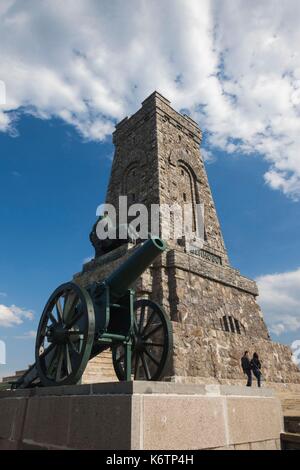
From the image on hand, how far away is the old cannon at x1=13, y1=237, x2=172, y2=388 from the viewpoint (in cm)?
423

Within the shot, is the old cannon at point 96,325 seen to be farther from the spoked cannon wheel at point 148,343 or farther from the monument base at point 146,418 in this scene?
the monument base at point 146,418

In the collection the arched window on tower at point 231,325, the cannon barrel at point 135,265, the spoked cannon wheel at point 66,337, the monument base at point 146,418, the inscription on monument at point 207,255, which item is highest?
the inscription on monument at point 207,255

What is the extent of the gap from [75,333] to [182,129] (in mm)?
16724

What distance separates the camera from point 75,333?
422cm

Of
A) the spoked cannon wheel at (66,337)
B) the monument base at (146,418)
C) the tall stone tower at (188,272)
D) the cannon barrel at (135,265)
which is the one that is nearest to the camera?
the monument base at (146,418)

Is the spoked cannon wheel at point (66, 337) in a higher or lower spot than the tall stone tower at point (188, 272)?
lower

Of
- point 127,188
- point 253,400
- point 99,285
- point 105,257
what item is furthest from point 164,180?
point 253,400

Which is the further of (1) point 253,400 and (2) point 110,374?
(2) point 110,374

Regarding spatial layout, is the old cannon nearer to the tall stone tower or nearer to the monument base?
the monument base

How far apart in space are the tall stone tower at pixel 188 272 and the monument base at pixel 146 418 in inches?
180

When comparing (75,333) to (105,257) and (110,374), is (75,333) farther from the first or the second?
(105,257)

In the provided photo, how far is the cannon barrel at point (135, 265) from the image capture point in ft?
14.7

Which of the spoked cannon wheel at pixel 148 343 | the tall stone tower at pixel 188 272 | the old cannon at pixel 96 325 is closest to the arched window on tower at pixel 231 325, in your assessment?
the tall stone tower at pixel 188 272

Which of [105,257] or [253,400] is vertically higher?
[105,257]
